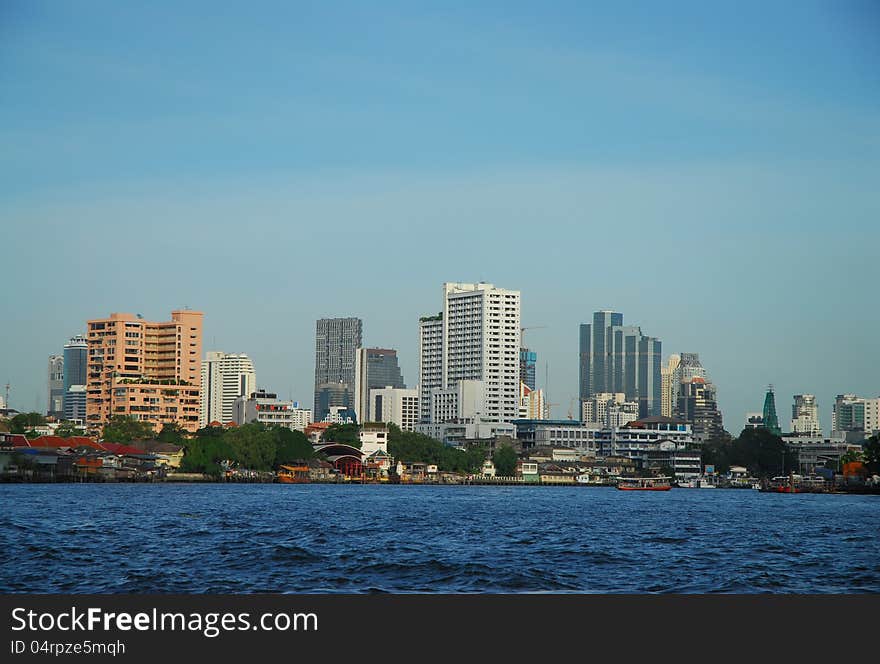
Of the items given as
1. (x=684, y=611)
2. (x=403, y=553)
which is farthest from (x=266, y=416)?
(x=684, y=611)

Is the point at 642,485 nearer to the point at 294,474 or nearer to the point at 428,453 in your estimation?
the point at 428,453

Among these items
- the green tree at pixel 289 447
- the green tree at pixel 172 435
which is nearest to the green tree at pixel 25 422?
the green tree at pixel 172 435

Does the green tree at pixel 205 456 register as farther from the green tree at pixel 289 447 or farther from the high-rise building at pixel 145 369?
the high-rise building at pixel 145 369

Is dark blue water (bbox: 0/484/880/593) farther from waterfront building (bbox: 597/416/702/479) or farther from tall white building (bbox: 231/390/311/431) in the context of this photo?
tall white building (bbox: 231/390/311/431)

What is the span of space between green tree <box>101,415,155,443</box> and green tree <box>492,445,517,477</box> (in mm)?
38416

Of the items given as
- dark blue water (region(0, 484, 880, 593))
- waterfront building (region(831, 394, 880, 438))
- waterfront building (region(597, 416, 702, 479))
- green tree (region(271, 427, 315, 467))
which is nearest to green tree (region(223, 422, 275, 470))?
green tree (region(271, 427, 315, 467))

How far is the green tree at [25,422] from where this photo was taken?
4633 inches

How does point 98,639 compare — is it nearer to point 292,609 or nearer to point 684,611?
point 292,609

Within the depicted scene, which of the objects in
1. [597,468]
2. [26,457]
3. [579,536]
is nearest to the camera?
[579,536]

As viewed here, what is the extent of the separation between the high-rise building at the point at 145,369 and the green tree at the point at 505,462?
117 ft

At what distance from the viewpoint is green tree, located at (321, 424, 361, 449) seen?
136250mm

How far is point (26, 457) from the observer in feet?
323

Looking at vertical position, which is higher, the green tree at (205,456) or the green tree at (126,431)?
the green tree at (126,431)

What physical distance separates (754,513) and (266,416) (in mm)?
122151
